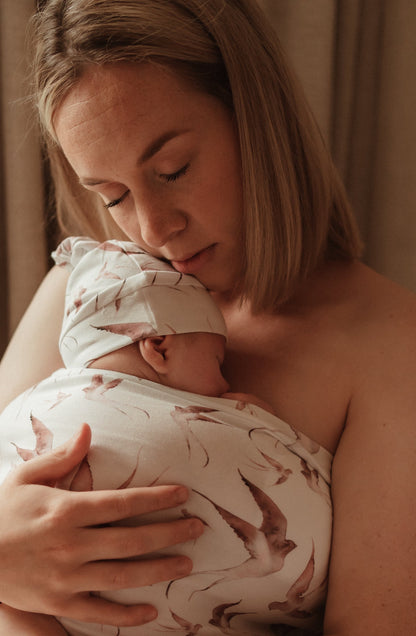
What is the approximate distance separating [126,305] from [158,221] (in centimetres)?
14

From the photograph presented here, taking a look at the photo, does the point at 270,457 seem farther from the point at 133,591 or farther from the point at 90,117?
the point at 90,117

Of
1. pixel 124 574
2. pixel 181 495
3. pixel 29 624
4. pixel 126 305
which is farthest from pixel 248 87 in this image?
pixel 29 624

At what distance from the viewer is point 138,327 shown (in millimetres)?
1077

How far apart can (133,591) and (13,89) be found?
1231 mm

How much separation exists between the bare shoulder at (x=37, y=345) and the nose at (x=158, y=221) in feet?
1.30

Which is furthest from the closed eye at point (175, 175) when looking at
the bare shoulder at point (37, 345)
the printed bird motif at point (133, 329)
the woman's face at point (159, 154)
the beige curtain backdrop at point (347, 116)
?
the beige curtain backdrop at point (347, 116)

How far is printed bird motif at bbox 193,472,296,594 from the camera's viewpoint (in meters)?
0.97

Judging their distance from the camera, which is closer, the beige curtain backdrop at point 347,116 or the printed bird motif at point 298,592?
the printed bird motif at point 298,592

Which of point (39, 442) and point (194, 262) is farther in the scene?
point (194, 262)

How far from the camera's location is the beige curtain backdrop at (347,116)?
5.27 ft

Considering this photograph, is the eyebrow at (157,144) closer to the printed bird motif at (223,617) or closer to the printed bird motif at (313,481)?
the printed bird motif at (313,481)

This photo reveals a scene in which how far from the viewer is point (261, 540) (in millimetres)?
979

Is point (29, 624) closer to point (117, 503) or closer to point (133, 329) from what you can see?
point (117, 503)

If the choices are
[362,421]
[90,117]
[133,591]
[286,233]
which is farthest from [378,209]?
[133,591]
